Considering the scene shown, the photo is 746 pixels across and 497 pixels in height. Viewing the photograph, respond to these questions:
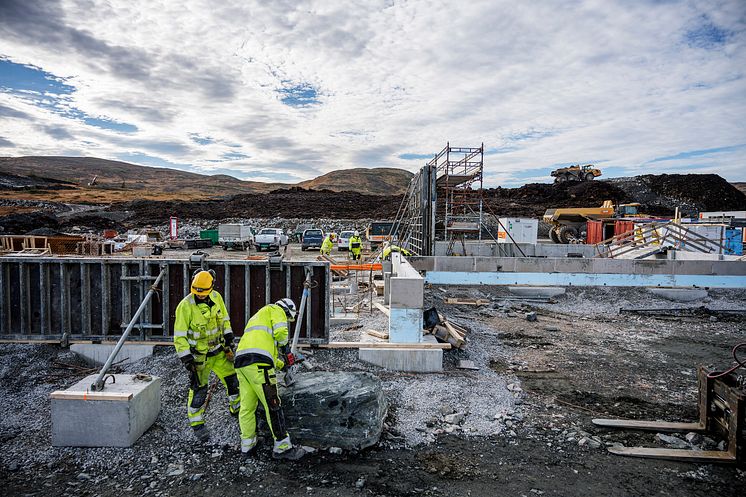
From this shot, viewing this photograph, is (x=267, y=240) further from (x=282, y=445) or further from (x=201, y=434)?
(x=282, y=445)

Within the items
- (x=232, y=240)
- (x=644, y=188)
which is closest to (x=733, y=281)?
(x=232, y=240)

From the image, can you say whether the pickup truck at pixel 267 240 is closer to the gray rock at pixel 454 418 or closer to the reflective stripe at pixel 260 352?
the gray rock at pixel 454 418

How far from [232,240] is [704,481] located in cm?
2770

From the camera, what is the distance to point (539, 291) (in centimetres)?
1341

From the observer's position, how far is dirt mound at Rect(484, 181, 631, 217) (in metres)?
45.6

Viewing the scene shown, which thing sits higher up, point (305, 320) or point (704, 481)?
point (305, 320)

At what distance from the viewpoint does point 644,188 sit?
54312 mm

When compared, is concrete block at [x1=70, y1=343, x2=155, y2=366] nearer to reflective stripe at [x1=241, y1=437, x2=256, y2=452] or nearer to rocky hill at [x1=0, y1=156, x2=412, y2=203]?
reflective stripe at [x1=241, y1=437, x2=256, y2=452]

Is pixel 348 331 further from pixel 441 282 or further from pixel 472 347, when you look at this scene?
pixel 441 282

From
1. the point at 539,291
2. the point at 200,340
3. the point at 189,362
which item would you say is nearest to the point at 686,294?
the point at 539,291

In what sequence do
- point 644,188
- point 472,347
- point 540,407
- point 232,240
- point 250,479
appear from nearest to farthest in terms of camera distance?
point 250,479, point 540,407, point 472,347, point 232,240, point 644,188

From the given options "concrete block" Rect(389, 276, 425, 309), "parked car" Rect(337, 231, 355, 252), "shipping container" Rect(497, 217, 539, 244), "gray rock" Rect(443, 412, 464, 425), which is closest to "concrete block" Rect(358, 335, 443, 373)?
"concrete block" Rect(389, 276, 425, 309)

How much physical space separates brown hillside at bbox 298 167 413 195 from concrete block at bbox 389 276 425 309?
108979 millimetres

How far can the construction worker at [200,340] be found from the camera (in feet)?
15.1
